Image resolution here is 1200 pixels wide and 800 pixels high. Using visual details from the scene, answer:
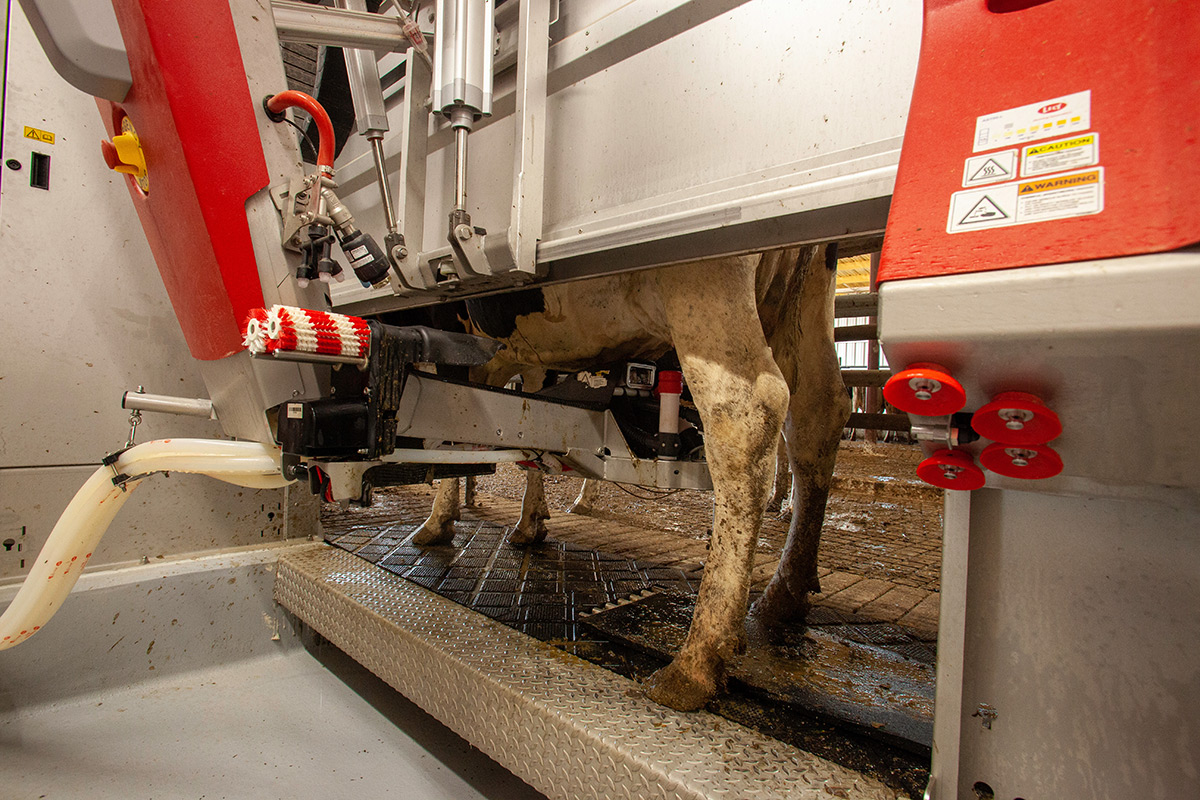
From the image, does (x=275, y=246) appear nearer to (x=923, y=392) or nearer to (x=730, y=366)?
(x=730, y=366)

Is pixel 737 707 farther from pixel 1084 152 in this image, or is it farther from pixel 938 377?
pixel 1084 152

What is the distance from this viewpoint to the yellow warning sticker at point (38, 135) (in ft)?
6.67

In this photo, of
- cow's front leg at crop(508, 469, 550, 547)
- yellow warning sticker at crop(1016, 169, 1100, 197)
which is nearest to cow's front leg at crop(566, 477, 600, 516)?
cow's front leg at crop(508, 469, 550, 547)

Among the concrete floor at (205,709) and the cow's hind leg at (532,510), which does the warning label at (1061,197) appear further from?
the cow's hind leg at (532,510)

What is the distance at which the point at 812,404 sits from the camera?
2084 mm

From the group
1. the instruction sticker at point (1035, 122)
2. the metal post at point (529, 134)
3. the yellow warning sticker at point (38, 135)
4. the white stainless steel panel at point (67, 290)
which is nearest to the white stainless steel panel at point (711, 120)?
the metal post at point (529, 134)

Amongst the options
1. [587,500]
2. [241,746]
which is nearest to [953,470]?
[241,746]

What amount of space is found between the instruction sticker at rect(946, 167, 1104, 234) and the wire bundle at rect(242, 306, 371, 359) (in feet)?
3.63

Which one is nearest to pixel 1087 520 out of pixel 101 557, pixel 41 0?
pixel 41 0

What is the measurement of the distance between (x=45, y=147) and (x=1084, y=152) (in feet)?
9.75

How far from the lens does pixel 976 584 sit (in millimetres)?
813

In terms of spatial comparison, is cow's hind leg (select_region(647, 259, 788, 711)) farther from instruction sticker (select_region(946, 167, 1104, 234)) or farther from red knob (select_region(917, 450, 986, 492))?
instruction sticker (select_region(946, 167, 1104, 234))

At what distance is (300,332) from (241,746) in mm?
1381

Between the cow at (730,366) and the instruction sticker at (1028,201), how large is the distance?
0.94m
